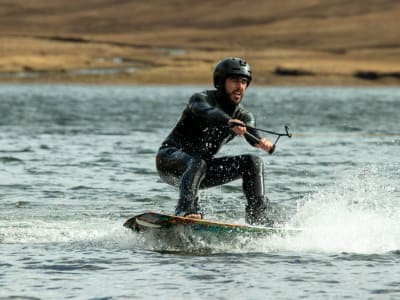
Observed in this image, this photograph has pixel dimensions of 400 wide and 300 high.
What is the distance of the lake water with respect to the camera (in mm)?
10758

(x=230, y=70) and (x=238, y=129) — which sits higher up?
(x=230, y=70)

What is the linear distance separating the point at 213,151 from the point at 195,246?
119cm

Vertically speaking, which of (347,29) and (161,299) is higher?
(347,29)

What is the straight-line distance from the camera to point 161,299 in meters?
10.1

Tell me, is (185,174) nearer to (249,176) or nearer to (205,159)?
(205,159)

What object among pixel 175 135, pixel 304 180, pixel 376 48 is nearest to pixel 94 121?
pixel 304 180

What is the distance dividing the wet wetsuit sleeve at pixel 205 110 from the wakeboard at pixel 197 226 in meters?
1.16

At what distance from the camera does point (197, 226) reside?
1270cm

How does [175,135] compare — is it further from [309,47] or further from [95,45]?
[309,47]

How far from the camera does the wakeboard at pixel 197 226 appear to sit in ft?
41.3

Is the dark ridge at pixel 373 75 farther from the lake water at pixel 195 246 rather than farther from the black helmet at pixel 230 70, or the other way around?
the black helmet at pixel 230 70

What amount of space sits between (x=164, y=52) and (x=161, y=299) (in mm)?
144839

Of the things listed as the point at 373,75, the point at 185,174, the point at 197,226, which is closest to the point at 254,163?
the point at 185,174

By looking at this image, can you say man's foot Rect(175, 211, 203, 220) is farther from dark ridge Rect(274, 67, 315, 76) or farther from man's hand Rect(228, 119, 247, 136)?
dark ridge Rect(274, 67, 315, 76)
